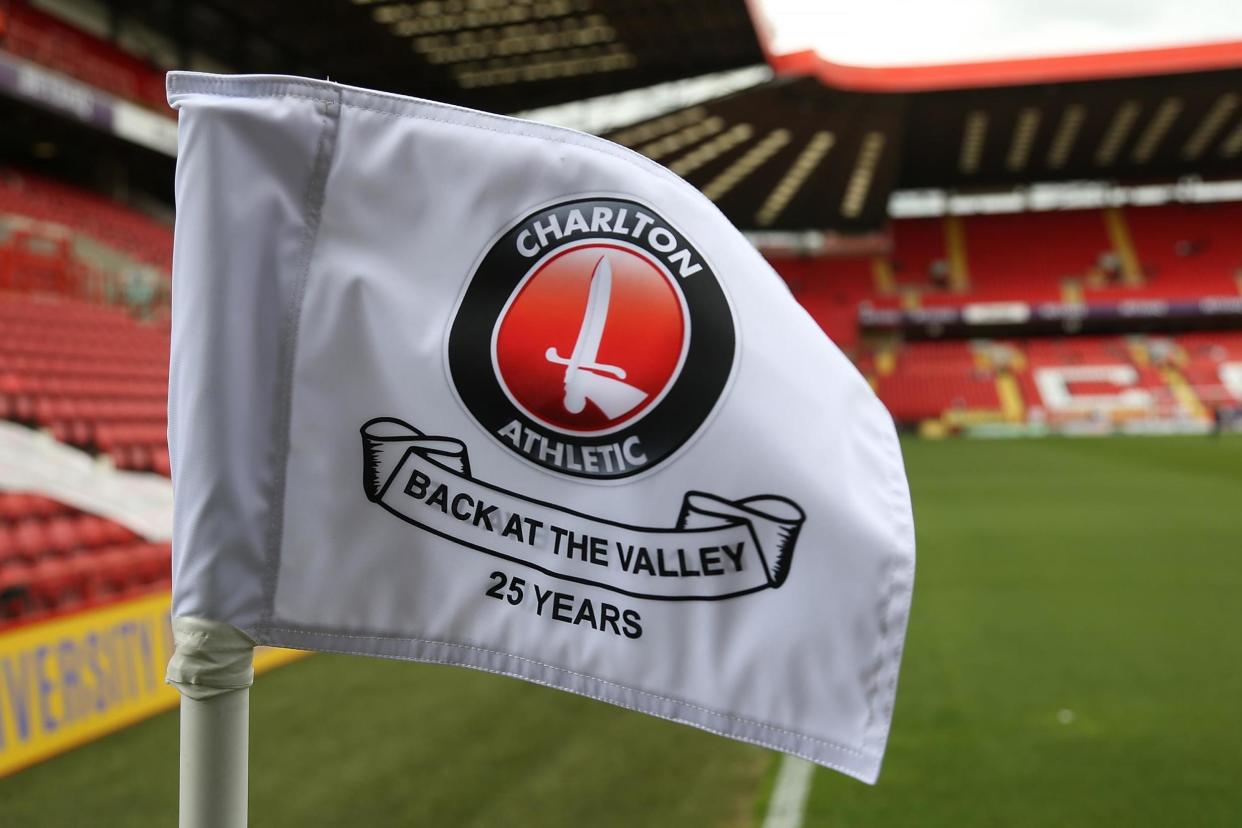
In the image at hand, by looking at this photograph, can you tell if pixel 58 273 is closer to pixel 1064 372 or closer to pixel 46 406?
pixel 46 406

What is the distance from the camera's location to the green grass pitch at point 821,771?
3604 mm

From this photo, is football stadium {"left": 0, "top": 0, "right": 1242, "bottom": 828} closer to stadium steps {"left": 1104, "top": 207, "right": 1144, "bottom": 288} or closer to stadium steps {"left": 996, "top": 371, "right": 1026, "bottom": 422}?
stadium steps {"left": 996, "top": 371, "right": 1026, "bottom": 422}

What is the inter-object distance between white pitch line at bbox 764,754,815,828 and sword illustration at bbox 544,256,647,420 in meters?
2.40

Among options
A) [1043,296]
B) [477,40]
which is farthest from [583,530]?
[1043,296]

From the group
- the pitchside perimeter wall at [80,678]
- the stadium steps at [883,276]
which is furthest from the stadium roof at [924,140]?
the pitchside perimeter wall at [80,678]

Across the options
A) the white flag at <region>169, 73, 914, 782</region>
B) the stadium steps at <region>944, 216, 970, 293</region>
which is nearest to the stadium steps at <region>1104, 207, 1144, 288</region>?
the stadium steps at <region>944, 216, 970, 293</region>

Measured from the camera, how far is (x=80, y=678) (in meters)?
4.41

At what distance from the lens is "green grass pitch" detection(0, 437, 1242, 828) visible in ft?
11.8

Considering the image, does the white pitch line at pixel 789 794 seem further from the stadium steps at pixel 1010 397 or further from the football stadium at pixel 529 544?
the stadium steps at pixel 1010 397

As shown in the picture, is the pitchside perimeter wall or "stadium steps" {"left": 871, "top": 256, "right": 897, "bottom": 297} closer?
the pitchside perimeter wall

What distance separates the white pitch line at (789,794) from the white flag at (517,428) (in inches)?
89.6

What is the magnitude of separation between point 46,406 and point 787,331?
8.08m

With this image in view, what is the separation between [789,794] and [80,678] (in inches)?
118

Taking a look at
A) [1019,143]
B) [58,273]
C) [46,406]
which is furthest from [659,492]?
[1019,143]
